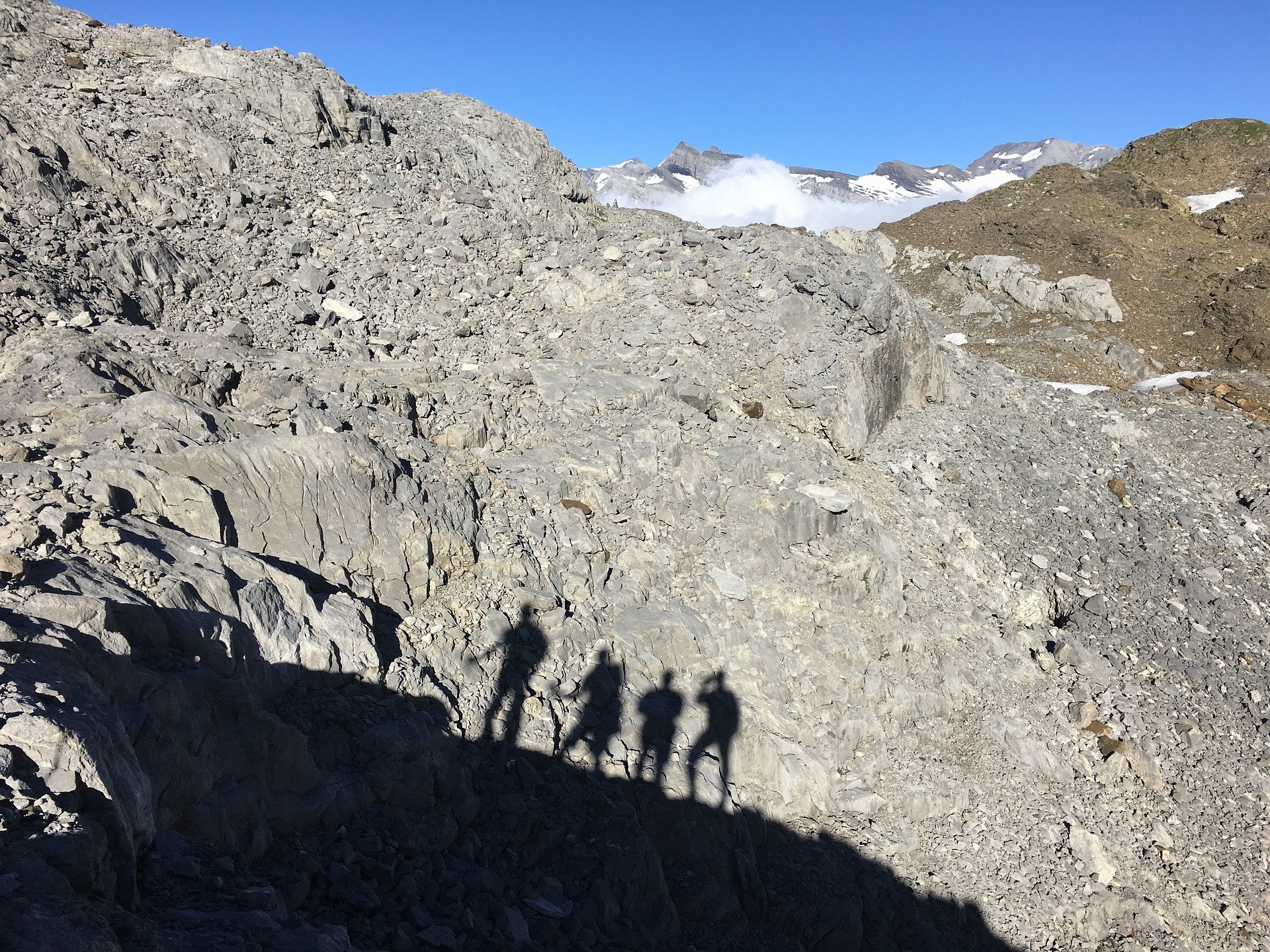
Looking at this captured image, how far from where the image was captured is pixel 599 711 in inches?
368

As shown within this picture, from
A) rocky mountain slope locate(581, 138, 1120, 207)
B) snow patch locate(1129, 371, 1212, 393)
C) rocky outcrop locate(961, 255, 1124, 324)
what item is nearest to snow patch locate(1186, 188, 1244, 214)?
rocky outcrop locate(961, 255, 1124, 324)

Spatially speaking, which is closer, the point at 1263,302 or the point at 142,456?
the point at 142,456

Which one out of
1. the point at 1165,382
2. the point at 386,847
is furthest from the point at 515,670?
the point at 1165,382

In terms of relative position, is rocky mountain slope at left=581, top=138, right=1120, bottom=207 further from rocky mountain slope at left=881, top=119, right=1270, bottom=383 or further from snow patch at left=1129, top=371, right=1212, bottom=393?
snow patch at left=1129, top=371, right=1212, bottom=393

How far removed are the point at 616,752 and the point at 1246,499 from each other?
17.6 meters

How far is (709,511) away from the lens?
1235 cm

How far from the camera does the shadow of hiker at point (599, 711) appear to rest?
8.84 m

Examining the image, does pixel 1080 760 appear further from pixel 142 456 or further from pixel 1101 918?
pixel 142 456

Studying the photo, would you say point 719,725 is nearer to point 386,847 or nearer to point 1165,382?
point 386,847

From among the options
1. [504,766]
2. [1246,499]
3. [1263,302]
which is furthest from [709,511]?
[1263,302]

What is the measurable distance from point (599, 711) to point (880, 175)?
87080 millimetres

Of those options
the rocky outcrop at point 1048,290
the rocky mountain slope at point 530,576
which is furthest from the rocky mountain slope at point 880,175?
the rocky mountain slope at point 530,576

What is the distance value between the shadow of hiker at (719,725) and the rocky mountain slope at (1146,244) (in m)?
19.1

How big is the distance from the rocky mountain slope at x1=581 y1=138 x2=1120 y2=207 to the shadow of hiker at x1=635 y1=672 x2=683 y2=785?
217ft
